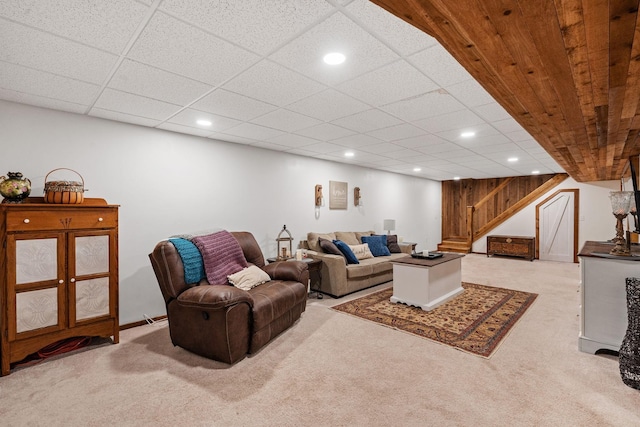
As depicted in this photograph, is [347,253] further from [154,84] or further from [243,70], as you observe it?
[154,84]

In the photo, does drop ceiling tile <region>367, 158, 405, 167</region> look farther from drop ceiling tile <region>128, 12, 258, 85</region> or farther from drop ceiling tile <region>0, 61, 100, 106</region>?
drop ceiling tile <region>0, 61, 100, 106</region>

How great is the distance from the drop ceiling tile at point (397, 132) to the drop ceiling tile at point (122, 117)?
102 inches

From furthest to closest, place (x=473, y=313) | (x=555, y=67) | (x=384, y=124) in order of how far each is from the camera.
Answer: (x=473, y=313)
(x=384, y=124)
(x=555, y=67)

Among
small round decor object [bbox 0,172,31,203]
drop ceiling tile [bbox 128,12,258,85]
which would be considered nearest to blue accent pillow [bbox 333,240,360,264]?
drop ceiling tile [bbox 128,12,258,85]

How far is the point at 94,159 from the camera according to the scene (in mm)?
3195

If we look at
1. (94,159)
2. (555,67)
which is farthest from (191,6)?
(94,159)

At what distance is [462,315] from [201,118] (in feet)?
12.5

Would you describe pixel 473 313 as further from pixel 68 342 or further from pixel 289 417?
pixel 68 342

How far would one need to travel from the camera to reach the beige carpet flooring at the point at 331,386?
6.25ft

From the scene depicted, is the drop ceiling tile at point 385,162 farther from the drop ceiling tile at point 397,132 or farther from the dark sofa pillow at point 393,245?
the drop ceiling tile at point 397,132

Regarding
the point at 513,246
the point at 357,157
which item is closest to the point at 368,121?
the point at 357,157

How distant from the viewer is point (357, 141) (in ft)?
13.9

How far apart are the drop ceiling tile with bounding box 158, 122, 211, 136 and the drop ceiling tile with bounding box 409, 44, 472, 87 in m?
2.69

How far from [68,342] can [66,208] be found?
128cm
